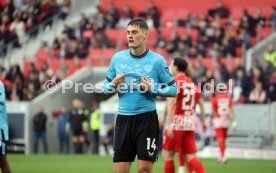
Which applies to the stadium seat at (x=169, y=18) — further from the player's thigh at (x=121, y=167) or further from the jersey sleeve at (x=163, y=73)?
the player's thigh at (x=121, y=167)

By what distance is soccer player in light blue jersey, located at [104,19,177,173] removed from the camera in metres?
9.91

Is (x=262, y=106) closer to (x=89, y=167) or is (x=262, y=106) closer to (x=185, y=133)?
(x=89, y=167)

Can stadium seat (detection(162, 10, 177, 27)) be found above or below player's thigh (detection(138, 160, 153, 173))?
above

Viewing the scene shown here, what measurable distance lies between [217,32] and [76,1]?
940 cm


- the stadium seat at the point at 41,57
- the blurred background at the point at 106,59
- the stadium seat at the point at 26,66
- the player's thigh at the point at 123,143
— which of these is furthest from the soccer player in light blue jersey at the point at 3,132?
the stadium seat at the point at 26,66

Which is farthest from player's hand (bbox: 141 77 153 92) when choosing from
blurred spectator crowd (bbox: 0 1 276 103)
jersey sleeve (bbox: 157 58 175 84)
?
blurred spectator crowd (bbox: 0 1 276 103)

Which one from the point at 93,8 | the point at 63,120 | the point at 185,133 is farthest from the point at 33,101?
the point at 185,133

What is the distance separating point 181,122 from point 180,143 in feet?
1.26

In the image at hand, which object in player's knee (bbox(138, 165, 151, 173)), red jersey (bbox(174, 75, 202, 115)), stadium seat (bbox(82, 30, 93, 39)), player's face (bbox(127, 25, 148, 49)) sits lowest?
player's knee (bbox(138, 165, 151, 173))

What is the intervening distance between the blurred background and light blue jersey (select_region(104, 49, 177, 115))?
1663 cm

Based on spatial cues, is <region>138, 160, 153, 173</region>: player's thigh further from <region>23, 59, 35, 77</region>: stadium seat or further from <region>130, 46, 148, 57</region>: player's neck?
<region>23, 59, 35, 77</region>: stadium seat

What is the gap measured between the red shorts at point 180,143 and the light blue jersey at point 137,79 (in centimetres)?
360

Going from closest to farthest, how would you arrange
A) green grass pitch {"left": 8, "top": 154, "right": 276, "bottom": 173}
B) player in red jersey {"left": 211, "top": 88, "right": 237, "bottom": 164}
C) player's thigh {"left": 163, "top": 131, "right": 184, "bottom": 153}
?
1. player's thigh {"left": 163, "top": 131, "right": 184, "bottom": 153}
2. green grass pitch {"left": 8, "top": 154, "right": 276, "bottom": 173}
3. player in red jersey {"left": 211, "top": 88, "right": 237, "bottom": 164}

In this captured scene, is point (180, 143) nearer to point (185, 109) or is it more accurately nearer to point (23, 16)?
point (185, 109)
